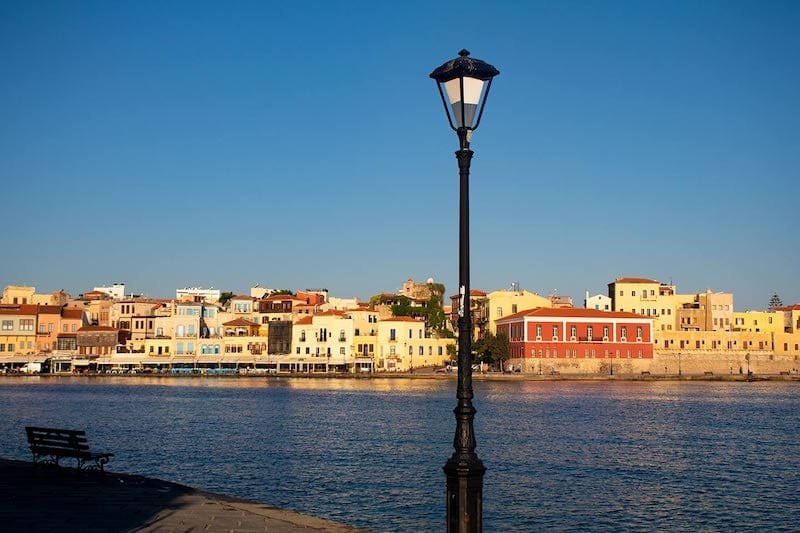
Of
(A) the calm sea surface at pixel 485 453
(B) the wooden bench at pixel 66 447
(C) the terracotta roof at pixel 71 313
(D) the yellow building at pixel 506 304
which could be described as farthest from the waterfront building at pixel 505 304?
(B) the wooden bench at pixel 66 447

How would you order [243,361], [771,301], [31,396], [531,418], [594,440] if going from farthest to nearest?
1. [771,301]
2. [243,361]
3. [31,396]
4. [531,418]
5. [594,440]

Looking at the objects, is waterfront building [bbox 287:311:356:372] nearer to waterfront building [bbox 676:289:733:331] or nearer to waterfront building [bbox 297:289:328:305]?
waterfront building [bbox 297:289:328:305]

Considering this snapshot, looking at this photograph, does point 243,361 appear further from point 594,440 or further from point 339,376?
point 594,440

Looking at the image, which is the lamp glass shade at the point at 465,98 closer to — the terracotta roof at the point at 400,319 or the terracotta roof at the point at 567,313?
the terracotta roof at the point at 567,313

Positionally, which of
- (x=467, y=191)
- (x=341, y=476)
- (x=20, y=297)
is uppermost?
(x=20, y=297)

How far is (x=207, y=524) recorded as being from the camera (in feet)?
43.7

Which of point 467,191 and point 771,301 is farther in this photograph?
point 771,301

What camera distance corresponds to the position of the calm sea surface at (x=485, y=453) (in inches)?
880

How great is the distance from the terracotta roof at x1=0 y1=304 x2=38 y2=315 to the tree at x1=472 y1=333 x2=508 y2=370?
5680 cm

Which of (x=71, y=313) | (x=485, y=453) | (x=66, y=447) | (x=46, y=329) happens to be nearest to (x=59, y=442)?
(x=66, y=447)

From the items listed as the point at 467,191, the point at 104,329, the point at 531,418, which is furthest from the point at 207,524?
the point at 104,329

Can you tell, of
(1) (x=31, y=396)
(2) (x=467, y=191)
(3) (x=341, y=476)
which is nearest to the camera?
(2) (x=467, y=191)

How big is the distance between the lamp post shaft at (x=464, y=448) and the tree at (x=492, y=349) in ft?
310

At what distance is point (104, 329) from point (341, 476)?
93.4m
